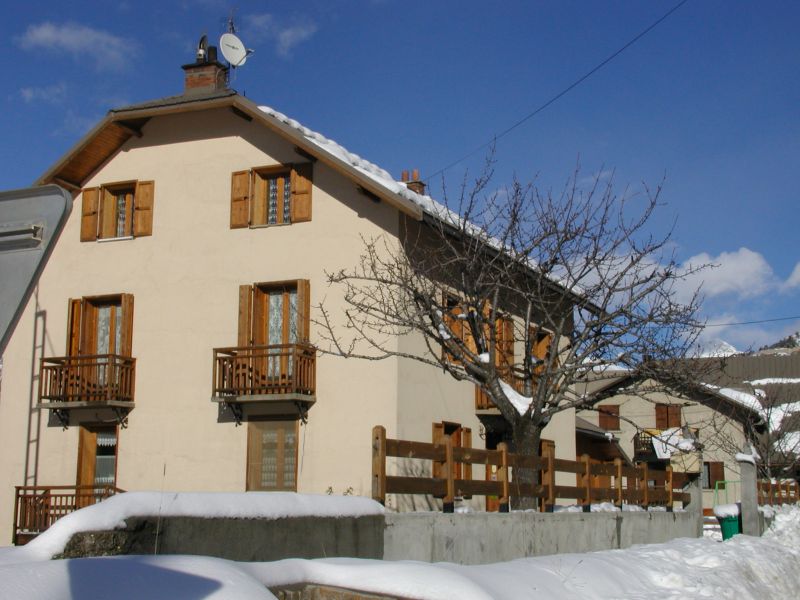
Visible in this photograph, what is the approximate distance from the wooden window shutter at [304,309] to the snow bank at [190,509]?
11.1m

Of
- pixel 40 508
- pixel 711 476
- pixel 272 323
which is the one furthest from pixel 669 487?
pixel 711 476

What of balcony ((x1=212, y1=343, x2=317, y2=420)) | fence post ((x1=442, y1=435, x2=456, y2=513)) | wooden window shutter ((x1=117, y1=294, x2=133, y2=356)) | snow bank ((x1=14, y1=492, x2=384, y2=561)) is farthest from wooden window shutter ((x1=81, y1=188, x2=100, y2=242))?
snow bank ((x1=14, y1=492, x2=384, y2=561))

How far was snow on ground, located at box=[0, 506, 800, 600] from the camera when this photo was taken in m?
5.30

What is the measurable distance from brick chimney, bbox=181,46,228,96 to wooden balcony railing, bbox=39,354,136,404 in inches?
269

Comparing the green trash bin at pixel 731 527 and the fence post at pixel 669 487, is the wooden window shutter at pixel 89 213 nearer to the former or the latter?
the fence post at pixel 669 487

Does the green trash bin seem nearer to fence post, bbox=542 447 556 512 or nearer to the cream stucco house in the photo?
the cream stucco house

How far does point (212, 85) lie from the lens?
25078mm

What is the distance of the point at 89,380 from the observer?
22.7 m

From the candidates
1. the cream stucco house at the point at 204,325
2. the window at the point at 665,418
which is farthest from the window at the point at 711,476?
the cream stucco house at the point at 204,325

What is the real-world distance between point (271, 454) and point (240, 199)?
5.61 meters

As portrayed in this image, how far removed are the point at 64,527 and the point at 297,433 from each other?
14.5m

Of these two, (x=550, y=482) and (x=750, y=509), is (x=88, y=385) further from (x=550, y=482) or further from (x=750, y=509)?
(x=750, y=509)

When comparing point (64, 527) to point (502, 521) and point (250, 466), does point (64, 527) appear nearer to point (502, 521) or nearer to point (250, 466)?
point (502, 521)

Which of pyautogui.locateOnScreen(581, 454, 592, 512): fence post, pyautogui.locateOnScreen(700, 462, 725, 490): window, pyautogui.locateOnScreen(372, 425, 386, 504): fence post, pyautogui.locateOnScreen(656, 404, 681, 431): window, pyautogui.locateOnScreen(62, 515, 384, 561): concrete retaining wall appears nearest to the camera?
pyautogui.locateOnScreen(62, 515, 384, 561): concrete retaining wall
